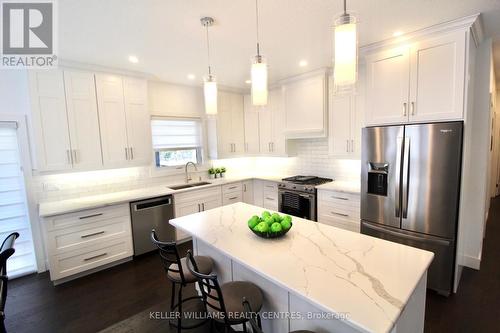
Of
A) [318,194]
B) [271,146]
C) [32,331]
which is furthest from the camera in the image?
[271,146]

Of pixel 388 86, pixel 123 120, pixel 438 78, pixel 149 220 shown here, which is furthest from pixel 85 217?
pixel 438 78

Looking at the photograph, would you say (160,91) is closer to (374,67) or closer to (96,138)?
A: (96,138)

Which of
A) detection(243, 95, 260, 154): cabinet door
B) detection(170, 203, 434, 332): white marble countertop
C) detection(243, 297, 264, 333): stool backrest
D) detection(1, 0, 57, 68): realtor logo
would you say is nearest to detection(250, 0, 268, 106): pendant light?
detection(170, 203, 434, 332): white marble countertop

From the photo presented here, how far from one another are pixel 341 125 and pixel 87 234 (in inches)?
147

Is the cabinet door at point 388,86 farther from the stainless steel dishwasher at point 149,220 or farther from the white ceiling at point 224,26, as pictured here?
the stainless steel dishwasher at point 149,220

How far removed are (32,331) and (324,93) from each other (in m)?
4.29

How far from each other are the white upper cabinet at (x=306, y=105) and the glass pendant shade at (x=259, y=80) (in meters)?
2.26

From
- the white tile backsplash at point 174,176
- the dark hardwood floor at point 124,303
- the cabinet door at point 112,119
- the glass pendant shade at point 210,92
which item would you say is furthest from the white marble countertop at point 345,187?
the cabinet door at point 112,119

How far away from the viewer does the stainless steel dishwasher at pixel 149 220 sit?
3.33 meters

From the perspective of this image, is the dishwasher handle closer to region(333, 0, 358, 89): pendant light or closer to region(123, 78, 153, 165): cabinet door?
region(123, 78, 153, 165): cabinet door

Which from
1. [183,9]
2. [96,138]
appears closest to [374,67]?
[183,9]

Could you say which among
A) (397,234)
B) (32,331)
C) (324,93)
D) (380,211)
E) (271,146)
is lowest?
(32,331)

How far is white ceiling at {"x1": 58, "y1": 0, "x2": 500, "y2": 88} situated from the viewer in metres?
1.86

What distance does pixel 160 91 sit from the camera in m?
4.03
